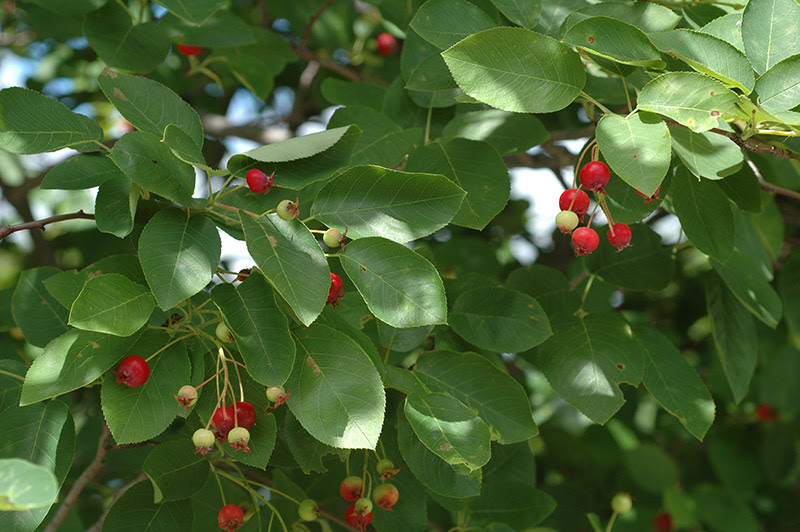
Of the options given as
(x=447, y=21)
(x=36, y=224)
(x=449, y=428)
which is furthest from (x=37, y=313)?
(x=447, y=21)

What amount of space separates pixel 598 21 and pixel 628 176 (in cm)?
24

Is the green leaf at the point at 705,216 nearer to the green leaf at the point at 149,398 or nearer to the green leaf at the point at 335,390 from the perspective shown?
the green leaf at the point at 335,390

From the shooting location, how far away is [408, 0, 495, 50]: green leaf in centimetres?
136

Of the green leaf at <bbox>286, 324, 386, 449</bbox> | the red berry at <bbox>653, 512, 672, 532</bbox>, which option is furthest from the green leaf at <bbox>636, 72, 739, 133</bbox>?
the red berry at <bbox>653, 512, 672, 532</bbox>

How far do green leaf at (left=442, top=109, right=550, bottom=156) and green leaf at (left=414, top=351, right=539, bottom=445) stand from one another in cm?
45

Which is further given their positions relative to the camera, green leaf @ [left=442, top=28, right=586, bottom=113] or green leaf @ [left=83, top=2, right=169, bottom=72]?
green leaf @ [left=83, top=2, right=169, bottom=72]

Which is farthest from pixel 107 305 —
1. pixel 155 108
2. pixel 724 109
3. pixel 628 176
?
pixel 724 109

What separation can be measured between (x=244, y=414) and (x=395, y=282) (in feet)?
0.96

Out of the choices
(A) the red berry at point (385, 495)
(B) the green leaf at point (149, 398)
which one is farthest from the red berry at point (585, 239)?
(B) the green leaf at point (149, 398)

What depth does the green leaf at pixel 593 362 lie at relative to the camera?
1.38 m

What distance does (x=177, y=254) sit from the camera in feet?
3.54

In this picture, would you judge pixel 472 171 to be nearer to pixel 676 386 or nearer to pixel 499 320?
pixel 499 320

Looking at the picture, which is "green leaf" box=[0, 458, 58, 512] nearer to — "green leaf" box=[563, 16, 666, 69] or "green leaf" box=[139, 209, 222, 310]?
"green leaf" box=[139, 209, 222, 310]

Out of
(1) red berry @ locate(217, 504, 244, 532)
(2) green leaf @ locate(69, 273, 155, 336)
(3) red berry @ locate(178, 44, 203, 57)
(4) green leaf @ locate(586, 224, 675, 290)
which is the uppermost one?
(2) green leaf @ locate(69, 273, 155, 336)
